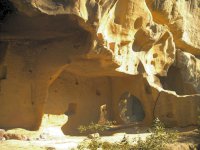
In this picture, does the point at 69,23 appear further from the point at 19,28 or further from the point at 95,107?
the point at 95,107

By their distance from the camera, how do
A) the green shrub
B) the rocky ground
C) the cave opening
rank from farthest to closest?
the cave opening
the rocky ground
the green shrub

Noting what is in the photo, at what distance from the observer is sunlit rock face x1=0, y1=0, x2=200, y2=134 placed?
1180 centimetres

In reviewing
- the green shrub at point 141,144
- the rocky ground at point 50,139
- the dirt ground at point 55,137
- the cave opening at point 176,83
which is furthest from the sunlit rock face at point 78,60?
the green shrub at point 141,144

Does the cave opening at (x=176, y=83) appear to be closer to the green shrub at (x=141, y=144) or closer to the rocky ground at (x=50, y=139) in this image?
the rocky ground at (x=50, y=139)

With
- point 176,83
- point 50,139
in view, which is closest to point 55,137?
point 50,139

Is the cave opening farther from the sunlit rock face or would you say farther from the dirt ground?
the dirt ground

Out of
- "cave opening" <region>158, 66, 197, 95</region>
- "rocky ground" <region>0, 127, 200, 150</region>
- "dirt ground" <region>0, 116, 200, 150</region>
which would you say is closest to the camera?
"rocky ground" <region>0, 127, 200, 150</region>

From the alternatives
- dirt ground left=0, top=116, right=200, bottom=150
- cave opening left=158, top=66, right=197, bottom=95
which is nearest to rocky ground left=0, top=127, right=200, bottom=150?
dirt ground left=0, top=116, right=200, bottom=150

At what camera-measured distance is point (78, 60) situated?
1309cm

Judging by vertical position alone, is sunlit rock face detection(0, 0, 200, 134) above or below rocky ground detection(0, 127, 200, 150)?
above

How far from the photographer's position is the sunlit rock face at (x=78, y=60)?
11.8 m

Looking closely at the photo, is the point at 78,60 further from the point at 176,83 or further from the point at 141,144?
the point at 141,144

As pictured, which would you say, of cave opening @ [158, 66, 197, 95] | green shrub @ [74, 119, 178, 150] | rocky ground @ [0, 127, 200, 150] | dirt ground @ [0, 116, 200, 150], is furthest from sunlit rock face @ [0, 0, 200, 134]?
green shrub @ [74, 119, 178, 150]

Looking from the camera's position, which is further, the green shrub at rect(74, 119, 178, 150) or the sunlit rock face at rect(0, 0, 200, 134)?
the sunlit rock face at rect(0, 0, 200, 134)
